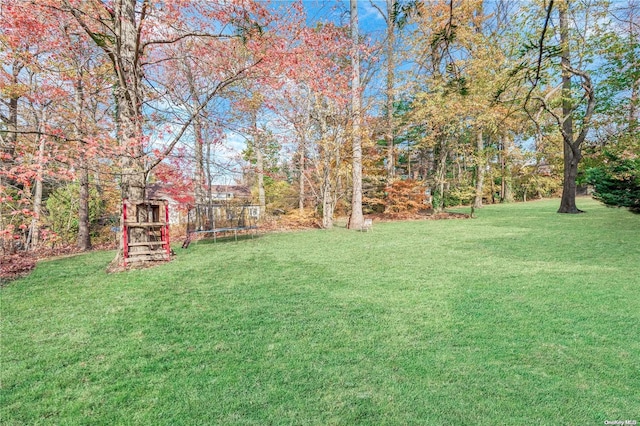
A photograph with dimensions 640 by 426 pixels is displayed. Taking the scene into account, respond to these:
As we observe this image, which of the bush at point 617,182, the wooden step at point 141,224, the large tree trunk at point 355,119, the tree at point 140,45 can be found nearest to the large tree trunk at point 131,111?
the tree at point 140,45

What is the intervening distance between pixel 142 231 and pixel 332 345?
497 cm

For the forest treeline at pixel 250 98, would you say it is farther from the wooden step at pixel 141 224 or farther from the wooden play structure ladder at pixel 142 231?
the wooden step at pixel 141 224

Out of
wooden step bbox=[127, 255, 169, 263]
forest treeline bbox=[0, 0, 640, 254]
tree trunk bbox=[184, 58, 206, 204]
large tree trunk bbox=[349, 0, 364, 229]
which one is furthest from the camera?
large tree trunk bbox=[349, 0, 364, 229]

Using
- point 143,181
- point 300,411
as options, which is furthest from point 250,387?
point 143,181

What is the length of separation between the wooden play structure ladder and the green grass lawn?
0.87 m

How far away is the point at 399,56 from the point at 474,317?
43.5 feet

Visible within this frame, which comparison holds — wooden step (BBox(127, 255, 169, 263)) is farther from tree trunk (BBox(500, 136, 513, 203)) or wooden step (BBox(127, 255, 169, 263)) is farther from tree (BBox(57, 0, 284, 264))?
tree trunk (BBox(500, 136, 513, 203))

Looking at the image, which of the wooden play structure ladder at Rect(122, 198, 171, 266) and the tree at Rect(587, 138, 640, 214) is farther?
the tree at Rect(587, 138, 640, 214)

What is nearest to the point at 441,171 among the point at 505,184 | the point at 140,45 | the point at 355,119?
the point at 355,119

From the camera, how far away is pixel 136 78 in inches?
204

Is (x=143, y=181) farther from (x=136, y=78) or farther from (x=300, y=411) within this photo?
(x=300, y=411)

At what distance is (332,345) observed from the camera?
238 cm

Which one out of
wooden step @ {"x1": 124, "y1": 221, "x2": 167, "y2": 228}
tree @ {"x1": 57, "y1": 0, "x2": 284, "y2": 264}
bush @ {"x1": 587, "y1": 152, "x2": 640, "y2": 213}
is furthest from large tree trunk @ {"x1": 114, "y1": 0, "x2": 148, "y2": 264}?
bush @ {"x1": 587, "y1": 152, "x2": 640, "y2": 213}

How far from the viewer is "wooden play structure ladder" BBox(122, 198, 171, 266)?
554cm
